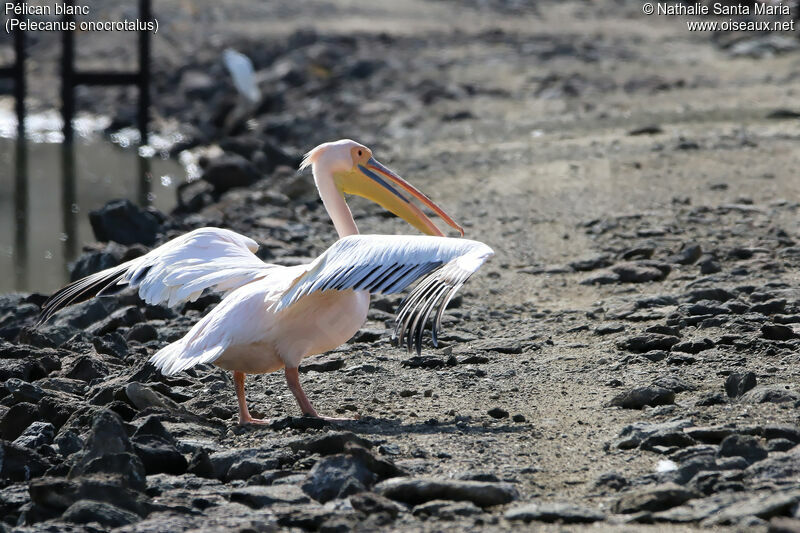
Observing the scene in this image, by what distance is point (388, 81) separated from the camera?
18.7 m

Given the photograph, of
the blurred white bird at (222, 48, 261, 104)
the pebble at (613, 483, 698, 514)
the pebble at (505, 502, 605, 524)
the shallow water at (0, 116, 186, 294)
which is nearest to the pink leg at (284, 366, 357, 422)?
the pebble at (505, 502, 605, 524)

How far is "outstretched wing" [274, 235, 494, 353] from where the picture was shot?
173 inches

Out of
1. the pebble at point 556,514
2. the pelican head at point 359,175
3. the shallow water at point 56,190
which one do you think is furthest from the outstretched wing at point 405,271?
the shallow water at point 56,190

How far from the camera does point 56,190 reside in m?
15.2

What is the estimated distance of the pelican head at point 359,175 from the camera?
591 centimetres

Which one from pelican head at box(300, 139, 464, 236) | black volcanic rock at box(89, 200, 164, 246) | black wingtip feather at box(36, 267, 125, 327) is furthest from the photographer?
black volcanic rock at box(89, 200, 164, 246)

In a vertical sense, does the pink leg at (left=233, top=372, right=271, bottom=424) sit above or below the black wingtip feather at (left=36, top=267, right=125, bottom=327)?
below

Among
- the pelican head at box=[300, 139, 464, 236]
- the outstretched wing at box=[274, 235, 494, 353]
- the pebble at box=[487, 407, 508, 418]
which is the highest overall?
the pelican head at box=[300, 139, 464, 236]

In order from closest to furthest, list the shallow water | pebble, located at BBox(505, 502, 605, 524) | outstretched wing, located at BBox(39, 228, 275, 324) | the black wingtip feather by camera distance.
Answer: pebble, located at BBox(505, 502, 605, 524)
outstretched wing, located at BBox(39, 228, 275, 324)
the black wingtip feather
the shallow water

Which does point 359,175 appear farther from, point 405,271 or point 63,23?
point 63,23

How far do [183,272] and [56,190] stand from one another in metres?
10.5

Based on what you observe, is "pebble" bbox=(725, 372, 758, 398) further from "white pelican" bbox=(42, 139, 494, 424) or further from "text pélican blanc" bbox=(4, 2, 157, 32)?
"text pélican blanc" bbox=(4, 2, 157, 32)

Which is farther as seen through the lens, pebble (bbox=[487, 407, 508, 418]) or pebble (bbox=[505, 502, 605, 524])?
pebble (bbox=[487, 407, 508, 418])

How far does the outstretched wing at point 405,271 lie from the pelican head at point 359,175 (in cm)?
124
